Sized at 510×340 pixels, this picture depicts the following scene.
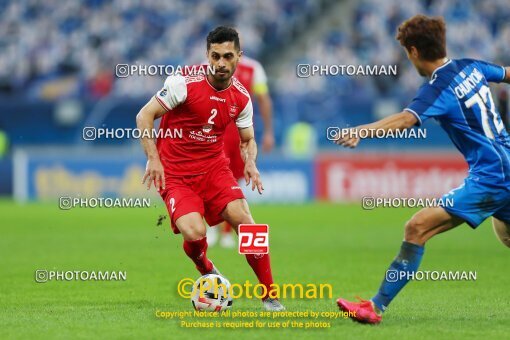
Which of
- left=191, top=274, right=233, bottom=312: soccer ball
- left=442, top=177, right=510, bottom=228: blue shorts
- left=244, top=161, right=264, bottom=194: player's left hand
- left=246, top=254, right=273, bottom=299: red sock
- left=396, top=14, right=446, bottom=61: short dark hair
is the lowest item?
left=191, top=274, right=233, bottom=312: soccer ball

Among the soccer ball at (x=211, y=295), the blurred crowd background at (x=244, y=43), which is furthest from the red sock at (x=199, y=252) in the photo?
the blurred crowd background at (x=244, y=43)

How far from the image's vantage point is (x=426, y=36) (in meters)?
6.92

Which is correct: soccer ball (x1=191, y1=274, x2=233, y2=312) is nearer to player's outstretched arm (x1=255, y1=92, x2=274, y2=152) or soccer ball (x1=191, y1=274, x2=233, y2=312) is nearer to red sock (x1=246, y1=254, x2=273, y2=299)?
red sock (x1=246, y1=254, x2=273, y2=299)

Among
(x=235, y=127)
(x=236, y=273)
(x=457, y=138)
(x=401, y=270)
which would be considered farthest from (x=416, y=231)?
(x=235, y=127)

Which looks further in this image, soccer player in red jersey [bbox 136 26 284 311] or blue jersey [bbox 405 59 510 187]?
soccer player in red jersey [bbox 136 26 284 311]

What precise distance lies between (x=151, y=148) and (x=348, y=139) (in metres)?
1.88

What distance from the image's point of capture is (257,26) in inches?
1134

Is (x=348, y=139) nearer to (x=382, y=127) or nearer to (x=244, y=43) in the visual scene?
(x=382, y=127)

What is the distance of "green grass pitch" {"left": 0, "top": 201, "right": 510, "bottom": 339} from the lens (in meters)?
6.92

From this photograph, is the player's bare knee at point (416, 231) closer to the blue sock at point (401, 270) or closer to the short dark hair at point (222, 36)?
the blue sock at point (401, 270)

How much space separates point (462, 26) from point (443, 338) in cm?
2117

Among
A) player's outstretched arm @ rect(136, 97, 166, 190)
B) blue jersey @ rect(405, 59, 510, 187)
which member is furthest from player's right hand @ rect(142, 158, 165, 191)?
blue jersey @ rect(405, 59, 510, 187)

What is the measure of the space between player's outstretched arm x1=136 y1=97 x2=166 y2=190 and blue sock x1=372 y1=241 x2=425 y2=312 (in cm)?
190

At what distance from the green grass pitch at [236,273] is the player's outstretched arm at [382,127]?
130 centimetres
